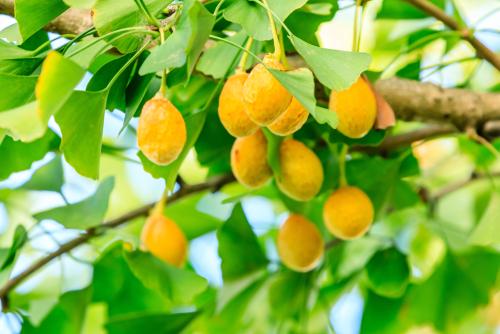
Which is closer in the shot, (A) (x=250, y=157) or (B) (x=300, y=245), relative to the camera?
(A) (x=250, y=157)

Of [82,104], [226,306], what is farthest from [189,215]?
[82,104]

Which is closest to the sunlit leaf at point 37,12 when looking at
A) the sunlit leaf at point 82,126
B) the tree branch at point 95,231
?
the sunlit leaf at point 82,126

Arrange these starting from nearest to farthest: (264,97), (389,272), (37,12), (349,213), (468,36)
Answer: (264,97)
(37,12)
(349,213)
(468,36)
(389,272)

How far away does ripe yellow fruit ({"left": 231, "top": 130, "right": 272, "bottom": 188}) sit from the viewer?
0.85 m

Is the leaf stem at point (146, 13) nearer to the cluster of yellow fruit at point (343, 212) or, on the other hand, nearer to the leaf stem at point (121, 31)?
the leaf stem at point (121, 31)

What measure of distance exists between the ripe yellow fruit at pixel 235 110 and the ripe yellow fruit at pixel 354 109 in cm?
9

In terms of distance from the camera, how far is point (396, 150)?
3.71 ft

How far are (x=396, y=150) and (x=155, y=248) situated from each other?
31 cm

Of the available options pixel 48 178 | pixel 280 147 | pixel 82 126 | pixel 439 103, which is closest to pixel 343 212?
pixel 280 147

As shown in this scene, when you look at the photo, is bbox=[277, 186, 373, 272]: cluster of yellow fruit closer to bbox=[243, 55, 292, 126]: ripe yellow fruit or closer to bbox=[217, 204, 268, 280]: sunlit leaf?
bbox=[217, 204, 268, 280]: sunlit leaf

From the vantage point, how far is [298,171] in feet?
2.79

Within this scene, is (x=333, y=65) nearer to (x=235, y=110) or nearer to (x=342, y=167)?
(x=235, y=110)

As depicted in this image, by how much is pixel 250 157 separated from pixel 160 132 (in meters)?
0.16

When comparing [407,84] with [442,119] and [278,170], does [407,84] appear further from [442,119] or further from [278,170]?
[278,170]
